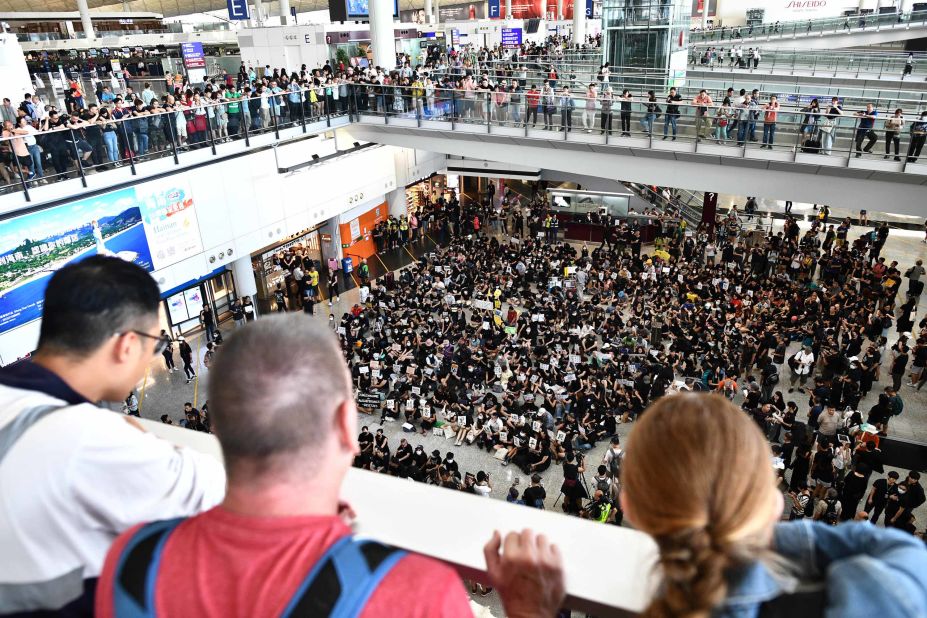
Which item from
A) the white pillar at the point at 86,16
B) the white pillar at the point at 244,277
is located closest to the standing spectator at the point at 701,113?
the white pillar at the point at 244,277

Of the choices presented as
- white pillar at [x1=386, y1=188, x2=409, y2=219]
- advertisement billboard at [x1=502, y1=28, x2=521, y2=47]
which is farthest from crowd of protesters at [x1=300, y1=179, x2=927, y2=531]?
advertisement billboard at [x1=502, y1=28, x2=521, y2=47]

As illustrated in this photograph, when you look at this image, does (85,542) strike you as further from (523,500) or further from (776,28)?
(776,28)

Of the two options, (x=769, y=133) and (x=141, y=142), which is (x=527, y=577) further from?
(x=141, y=142)

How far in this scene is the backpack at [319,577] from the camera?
974 millimetres

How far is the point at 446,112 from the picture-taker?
17.5 m

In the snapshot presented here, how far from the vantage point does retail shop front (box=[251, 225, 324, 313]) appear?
2033 centimetres

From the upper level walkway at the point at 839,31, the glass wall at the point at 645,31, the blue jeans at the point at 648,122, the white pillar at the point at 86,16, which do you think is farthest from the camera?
the white pillar at the point at 86,16

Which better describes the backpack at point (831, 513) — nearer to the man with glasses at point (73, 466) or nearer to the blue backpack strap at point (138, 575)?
the man with glasses at point (73, 466)

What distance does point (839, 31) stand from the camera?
33594mm

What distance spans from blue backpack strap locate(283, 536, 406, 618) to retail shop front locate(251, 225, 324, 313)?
19.7 meters

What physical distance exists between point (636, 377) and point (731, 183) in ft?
18.6

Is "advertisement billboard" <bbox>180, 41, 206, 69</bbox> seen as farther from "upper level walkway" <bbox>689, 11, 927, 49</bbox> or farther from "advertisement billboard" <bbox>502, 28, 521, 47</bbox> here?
"upper level walkway" <bbox>689, 11, 927, 49</bbox>

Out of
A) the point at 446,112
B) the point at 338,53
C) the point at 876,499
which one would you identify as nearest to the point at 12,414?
the point at 876,499

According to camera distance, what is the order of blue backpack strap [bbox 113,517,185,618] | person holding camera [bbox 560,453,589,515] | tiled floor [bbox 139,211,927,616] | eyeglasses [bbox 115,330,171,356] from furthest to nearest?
tiled floor [bbox 139,211,927,616] < person holding camera [bbox 560,453,589,515] < eyeglasses [bbox 115,330,171,356] < blue backpack strap [bbox 113,517,185,618]
